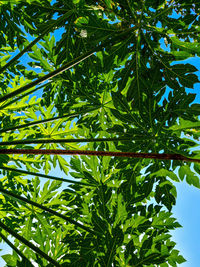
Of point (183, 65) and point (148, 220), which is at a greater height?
point (183, 65)

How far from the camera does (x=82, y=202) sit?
262cm

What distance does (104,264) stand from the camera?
2.12 m

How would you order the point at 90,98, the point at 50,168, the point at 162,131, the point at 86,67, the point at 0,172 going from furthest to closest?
the point at 50,168, the point at 0,172, the point at 90,98, the point at 86,67, the point at 162,131

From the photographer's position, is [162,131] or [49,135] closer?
[162,131]

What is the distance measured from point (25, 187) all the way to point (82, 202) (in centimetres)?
95

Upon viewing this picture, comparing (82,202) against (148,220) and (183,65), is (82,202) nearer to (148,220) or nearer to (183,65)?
(148,220)

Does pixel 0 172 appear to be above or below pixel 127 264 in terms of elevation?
above

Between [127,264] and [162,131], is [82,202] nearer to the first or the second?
[127,264]

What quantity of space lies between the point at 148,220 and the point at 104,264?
55 cm

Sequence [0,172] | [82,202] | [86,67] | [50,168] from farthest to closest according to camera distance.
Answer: [50,168] → [0,172] → [82,202] → [86,67]

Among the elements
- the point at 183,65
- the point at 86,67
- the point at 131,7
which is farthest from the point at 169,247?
the point at 131,7

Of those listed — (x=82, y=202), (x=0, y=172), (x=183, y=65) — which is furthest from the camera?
(x=0, y=172)

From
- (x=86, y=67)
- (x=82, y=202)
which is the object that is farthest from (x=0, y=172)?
(x=86, y=67)

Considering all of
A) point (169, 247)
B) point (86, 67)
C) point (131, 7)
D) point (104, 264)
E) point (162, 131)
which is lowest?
point (104, 264)
